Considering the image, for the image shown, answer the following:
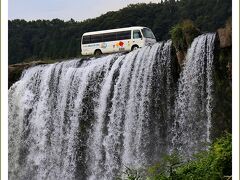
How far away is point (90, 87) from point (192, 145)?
226 cm

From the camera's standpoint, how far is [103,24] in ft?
31.9

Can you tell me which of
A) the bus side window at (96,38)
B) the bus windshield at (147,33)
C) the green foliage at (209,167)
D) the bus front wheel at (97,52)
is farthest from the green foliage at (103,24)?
the green foliage at (209,167)

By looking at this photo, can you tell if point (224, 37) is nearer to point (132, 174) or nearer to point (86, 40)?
point (132, 174)

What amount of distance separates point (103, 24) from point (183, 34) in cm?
204

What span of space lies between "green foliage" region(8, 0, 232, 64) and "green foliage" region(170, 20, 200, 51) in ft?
0.54

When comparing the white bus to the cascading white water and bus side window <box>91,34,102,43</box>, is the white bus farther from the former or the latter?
the cascading white water

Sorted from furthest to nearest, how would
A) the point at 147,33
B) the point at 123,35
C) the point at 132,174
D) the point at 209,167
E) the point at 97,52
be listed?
the point at 97,52, the point at 123,35, the point at 147,33, the point at 132,174, the point at 209,167

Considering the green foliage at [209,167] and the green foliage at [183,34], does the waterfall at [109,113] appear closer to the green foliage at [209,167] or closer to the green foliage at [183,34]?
the green foliage at [183,34]

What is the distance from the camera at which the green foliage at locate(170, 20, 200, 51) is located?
26.1 ft

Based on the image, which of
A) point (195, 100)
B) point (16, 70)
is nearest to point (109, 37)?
point (16, 70)

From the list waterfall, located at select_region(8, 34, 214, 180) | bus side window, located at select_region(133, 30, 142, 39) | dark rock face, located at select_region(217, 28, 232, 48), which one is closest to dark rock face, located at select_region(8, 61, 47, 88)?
waterfall, located at select_region(8, 34, 214, 180)

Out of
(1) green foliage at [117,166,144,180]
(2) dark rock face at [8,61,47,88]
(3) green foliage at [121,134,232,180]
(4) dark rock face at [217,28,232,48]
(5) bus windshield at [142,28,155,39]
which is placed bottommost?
(1) green foliage at [117,166,144,180]

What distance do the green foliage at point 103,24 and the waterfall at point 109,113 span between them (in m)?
0.45
